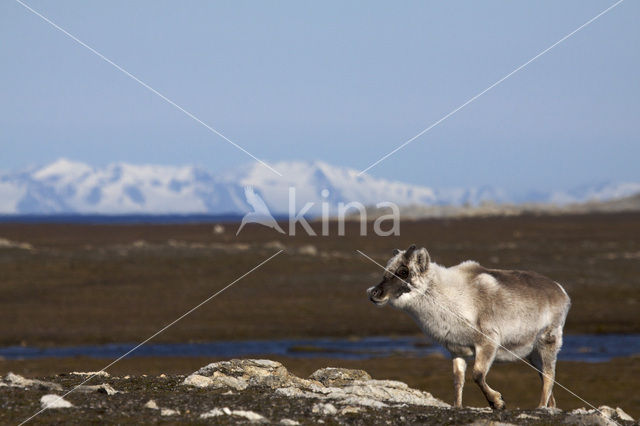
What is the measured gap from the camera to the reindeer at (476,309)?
1382cm

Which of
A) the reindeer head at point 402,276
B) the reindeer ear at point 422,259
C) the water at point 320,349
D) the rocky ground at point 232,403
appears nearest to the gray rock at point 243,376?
the rocky ground at point 232,403

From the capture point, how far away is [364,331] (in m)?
40.3

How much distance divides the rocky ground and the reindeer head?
1452mm

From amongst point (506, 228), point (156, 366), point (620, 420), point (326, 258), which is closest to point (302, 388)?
point (620, 420)

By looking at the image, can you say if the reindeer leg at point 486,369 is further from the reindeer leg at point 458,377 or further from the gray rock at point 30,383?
the gray rock at point 30,383

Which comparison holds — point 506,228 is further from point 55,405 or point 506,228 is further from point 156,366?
point 55,405

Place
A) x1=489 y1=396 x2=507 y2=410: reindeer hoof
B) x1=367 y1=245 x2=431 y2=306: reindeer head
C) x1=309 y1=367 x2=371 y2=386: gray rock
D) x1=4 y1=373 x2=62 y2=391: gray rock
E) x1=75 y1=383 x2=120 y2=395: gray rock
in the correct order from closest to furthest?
x1=75 y1=383 x2=120 y2=395: gray rock < x1=4 y1=373 x2=62 y2=391: gray rock < x1=489 y1=396 x2=507 y2=410: reindeer hoof < x1=367 y1=245 x2=431 y2=306: reindeer head < x1=309 y1=367 x2=371 y2=386: gray rock

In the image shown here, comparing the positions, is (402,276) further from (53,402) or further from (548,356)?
(53,402)

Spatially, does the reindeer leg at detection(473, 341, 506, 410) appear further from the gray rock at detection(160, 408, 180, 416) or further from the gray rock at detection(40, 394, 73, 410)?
the gray rock at detection(40, 394, 73, 410)

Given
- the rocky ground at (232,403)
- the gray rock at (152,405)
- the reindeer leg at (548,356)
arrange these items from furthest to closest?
the reindeer leg at (548,356) → the gray rock at (152,405) → the rocky ground at (232,403)

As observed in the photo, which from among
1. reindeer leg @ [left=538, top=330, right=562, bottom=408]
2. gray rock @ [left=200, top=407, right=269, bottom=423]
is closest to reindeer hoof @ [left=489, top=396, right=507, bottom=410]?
reindeer leg @ [left=538, top=330, right=562, bottom=408]

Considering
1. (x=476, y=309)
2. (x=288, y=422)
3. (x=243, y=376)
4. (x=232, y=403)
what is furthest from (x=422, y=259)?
(x=288, y=422)

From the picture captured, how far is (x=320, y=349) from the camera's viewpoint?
36.2m

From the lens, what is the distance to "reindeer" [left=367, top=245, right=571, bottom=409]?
45.3 feet
